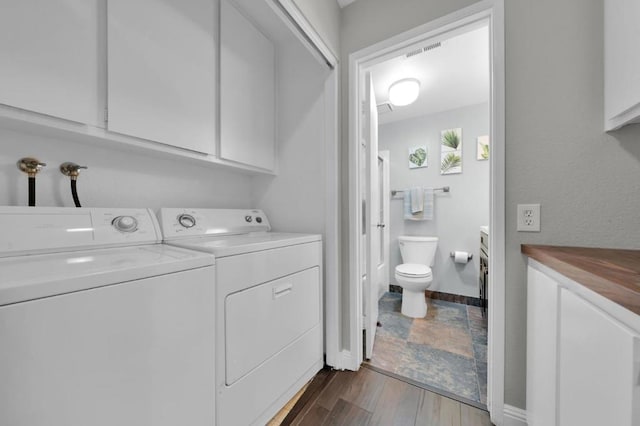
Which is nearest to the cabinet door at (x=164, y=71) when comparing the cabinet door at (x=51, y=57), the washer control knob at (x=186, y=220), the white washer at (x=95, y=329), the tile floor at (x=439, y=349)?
the cabinet door at (x=51, y=57)

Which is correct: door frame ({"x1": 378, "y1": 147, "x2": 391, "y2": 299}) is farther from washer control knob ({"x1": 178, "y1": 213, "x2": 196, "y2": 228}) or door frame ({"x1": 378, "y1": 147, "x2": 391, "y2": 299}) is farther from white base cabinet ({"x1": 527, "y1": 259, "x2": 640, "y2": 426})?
washer control knob ({"x1": 178, "y1": 213, "x2": 196, "y2": 228})

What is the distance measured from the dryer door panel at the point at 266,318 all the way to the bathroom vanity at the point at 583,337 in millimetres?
1070

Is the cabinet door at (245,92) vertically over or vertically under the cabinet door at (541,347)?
over

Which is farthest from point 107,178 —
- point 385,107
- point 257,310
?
point 385,107

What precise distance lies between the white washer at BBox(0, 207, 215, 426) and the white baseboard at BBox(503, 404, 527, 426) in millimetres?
1381

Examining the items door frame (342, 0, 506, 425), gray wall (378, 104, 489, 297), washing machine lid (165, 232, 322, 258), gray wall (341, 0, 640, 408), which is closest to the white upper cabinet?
gray wall (341, 0, 640, 408)

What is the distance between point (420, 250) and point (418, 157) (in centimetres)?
122

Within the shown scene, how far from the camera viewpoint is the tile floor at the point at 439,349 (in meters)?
1.48

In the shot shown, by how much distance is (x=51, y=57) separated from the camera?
852 millimetres

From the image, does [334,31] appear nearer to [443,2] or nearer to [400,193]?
[443,2]

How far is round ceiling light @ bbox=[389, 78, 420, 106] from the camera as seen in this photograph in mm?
2191

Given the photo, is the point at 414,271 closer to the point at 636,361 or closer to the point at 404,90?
the point at 404,90

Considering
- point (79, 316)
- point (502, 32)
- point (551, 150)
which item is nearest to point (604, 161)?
point (551, 150)

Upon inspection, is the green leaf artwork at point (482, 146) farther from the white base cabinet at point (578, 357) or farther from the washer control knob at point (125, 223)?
the washer control knob at point (125, 223)
